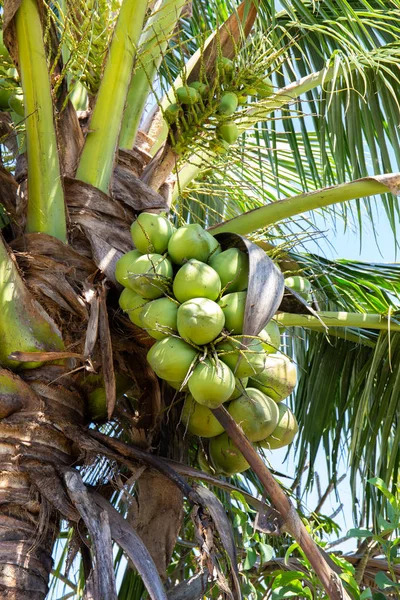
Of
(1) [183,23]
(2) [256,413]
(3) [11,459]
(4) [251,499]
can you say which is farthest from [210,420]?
(1) [183,23]

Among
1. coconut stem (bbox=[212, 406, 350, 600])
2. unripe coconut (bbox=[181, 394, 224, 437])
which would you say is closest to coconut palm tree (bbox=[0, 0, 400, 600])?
coconut stem (bbox=[212, 406, 350, 600])

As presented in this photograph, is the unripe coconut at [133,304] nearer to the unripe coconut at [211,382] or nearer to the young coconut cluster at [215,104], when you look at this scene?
the unripe coconut at [211,382]

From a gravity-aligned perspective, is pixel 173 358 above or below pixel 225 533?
above

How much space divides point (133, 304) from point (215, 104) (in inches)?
28.7

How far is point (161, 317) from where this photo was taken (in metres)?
1.94

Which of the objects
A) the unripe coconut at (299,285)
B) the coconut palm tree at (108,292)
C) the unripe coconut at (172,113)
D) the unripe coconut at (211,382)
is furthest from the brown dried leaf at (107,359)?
the unripe coconut at (172,113)

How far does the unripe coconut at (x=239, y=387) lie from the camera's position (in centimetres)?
197

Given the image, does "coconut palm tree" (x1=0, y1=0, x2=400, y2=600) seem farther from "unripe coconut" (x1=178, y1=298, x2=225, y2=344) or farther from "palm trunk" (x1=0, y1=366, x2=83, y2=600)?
"unripe coconut" (x1=178, y1=298, x2=225, y2=344)

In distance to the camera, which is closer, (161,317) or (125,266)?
(161,317)

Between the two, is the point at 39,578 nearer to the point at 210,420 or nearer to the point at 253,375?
the point at 210,420

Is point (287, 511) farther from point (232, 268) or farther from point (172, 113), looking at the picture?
point (172, 113)

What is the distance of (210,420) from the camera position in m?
2.09

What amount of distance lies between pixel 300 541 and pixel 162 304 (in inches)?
25.9

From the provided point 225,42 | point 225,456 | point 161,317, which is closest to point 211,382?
point 161,317
